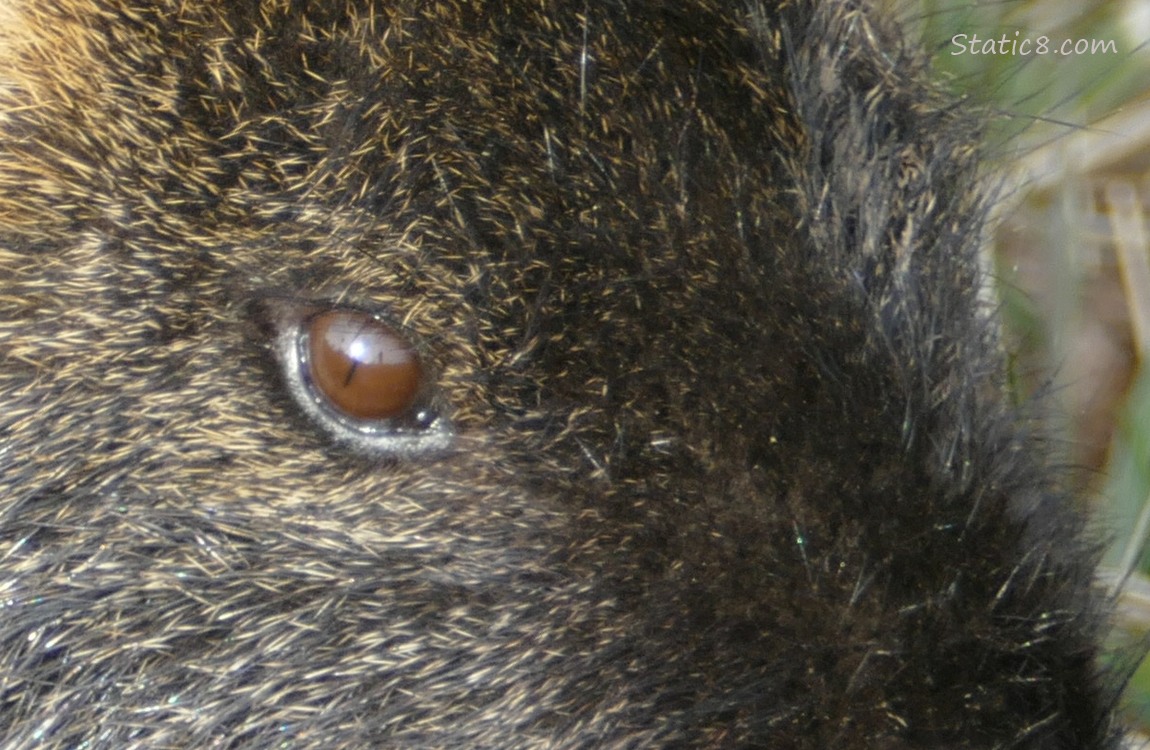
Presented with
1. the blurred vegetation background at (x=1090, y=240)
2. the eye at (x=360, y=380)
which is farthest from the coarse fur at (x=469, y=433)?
the blurred vegetation background at (x=1090, y=240)

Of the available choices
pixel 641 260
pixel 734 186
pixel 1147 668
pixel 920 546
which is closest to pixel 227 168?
pixel 641 260

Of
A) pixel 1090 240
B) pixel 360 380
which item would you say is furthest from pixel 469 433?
pixel 1090 240

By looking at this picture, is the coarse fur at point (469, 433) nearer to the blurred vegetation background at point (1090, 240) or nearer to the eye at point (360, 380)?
the eye at point (360, 380)

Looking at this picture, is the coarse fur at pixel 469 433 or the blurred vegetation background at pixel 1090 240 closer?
the coarse fur at pixel 469 433

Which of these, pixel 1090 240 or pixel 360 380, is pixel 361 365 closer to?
pixel 360 380

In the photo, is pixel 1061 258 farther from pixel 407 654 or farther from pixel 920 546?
pixel 407 654
